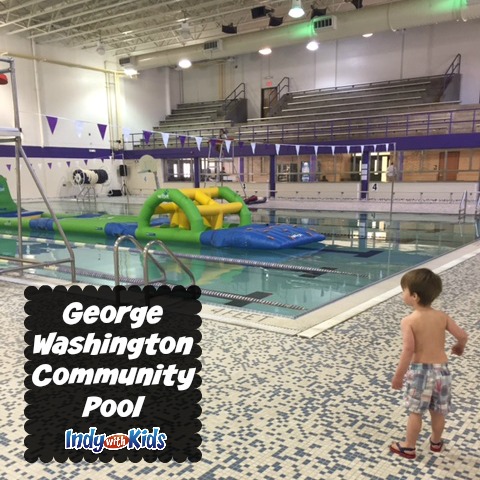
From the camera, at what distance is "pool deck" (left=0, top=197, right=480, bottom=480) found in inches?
78.0

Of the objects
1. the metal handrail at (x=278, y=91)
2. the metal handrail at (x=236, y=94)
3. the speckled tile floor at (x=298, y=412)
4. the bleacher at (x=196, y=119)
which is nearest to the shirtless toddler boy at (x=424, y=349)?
the speckled tile floor at (x=298, y=412)

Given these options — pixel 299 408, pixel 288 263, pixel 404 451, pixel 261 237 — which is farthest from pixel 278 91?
pixel 404 451

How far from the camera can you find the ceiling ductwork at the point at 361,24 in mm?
14469

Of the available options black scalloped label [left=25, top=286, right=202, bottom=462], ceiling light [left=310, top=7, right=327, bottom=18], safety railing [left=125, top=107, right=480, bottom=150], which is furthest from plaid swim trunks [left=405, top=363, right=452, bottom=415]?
ceiling light [left=310, top=7, right=327, bottom=18]

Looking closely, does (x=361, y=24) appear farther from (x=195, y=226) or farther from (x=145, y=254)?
(x=145, y=254)

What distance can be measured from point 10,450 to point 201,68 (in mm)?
26139

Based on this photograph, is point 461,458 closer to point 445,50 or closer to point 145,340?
point 145,340

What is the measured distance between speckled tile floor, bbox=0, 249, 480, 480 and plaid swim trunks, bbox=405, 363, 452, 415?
0.26m

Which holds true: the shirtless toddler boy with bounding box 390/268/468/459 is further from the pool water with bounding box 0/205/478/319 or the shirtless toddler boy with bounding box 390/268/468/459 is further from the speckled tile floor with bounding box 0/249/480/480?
the pool water with bounding box 0/205/478/319

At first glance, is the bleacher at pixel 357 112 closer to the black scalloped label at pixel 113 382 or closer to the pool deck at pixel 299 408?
the pool deck at pixel 299 408

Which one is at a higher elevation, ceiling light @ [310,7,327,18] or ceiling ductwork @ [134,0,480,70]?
ceiling light @ [310,7,327,18]

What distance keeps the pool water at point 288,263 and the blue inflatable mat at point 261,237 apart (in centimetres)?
14

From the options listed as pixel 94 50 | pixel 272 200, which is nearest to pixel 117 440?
pixel 272 200

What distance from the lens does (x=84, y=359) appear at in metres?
3.19
